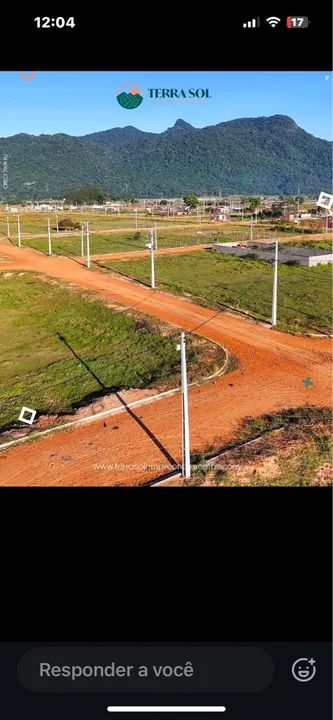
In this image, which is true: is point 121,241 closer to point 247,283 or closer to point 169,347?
point 247,283

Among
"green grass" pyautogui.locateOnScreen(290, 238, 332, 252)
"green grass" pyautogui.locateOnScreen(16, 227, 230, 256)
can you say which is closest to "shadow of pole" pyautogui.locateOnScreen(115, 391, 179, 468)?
"green grass" pyautogui.locateOnScreen(16, 227, 230, 256)

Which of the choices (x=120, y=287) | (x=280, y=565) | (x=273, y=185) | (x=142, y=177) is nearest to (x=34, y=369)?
(x=142, y=177)

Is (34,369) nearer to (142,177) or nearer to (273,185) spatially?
(142,177)

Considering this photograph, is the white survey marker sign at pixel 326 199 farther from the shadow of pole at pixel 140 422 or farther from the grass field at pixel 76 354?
the grass field at pixel 76 354
